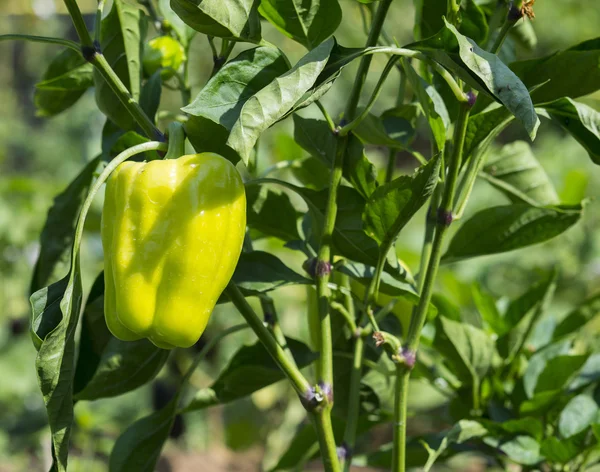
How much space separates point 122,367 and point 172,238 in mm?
172

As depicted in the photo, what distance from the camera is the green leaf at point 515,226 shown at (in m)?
0.59

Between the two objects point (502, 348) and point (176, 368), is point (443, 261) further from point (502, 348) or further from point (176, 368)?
point (176, 368)

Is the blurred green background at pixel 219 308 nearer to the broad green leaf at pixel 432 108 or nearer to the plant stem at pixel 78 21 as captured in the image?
the broad green leaf at pixel 432 108

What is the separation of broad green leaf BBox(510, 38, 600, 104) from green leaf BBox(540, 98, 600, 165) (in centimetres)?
4

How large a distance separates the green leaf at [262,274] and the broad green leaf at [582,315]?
347mm

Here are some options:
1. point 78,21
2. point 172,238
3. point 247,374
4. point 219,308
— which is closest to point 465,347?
point 247,374

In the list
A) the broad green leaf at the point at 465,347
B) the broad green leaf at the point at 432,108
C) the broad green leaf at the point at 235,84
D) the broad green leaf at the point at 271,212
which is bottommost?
the broad green leaf at the point at 465,347

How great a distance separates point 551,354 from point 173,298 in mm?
403

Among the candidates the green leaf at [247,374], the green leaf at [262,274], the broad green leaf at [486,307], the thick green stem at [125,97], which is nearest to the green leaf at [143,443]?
the green leaf at [247,374]

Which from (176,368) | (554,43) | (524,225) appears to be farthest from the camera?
(554,43)

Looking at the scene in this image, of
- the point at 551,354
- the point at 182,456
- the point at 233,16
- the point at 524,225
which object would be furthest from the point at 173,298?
the point at 182,456

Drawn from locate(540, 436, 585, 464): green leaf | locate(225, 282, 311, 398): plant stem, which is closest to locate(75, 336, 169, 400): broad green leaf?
locate(225, 282, 311, 398): plant stem

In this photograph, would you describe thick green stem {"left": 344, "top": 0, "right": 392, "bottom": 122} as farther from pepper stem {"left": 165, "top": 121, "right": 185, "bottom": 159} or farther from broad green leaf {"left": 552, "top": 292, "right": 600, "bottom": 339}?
broad green leaf {"left": 552, "top": 292, "right": 600, "bottom": 339}

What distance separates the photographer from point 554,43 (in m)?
4.41
